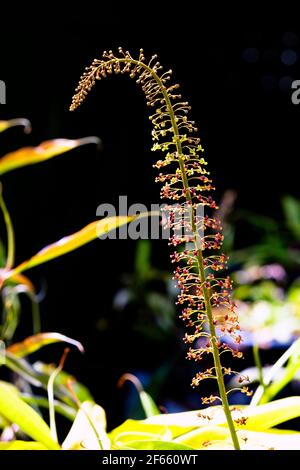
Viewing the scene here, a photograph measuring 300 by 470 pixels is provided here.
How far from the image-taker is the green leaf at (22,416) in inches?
15.7

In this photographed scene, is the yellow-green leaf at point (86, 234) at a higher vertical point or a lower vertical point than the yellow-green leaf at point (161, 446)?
higher

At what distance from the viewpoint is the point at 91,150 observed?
7.45ft

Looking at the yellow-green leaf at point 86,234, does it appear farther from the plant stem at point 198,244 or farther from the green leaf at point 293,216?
the green leaf at point 293,216

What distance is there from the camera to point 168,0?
8.07 feet

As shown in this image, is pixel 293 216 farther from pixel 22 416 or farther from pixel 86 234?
pixel 22 416

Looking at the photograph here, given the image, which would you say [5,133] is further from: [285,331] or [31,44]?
[285,331]

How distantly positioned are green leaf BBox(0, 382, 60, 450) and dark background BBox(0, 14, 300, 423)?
1.58 m

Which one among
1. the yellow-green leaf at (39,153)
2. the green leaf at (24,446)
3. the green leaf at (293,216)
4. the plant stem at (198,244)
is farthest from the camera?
the green leaf at (293,216)

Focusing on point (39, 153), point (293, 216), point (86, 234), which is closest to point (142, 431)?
point (86, 234)

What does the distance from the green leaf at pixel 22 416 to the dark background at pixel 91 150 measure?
5.20 ft

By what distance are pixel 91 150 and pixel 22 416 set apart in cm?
191

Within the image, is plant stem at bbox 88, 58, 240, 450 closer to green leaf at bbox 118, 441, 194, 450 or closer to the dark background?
green leaf at bbox 118, 441, 194, 450

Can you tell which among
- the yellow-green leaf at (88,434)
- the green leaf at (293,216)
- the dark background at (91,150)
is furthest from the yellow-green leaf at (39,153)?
the green leaf at (293,216)

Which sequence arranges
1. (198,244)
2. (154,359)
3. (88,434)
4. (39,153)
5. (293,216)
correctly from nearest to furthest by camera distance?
(198,244) → (88,434) → (39,153) → (154,359) → (293,216)
